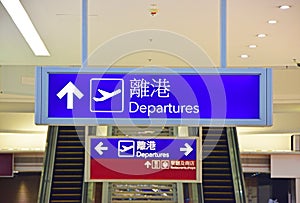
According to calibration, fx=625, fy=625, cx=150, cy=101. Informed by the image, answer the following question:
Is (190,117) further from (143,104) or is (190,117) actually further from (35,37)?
(35,37)

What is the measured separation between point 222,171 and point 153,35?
4784mm

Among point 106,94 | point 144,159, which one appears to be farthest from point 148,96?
point 144,159

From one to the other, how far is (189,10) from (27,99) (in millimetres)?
8371

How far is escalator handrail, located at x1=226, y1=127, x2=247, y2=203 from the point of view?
12.3 m

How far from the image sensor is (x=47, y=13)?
8.16 m

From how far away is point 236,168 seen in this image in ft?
42.5

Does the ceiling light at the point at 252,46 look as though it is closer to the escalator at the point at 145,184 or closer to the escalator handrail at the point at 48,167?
the escalator at the point at 145,184

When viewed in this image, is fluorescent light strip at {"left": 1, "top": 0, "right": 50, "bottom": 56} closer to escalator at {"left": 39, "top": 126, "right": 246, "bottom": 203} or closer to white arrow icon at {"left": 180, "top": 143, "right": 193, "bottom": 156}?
escalator at {"left": 39, "top": 126, "right": 246, "bottom": 203}

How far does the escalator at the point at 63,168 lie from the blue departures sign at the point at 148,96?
25.8ft

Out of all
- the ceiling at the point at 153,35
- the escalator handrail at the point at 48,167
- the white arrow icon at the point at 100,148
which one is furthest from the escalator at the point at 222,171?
the white arrow icon at the point at 100,148

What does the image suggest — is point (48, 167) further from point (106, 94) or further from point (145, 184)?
point (106, 94)

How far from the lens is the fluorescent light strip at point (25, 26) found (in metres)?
7.62

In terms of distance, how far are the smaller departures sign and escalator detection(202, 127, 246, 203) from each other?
269 centimetres

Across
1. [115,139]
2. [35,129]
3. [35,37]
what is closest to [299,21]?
[115,139]
